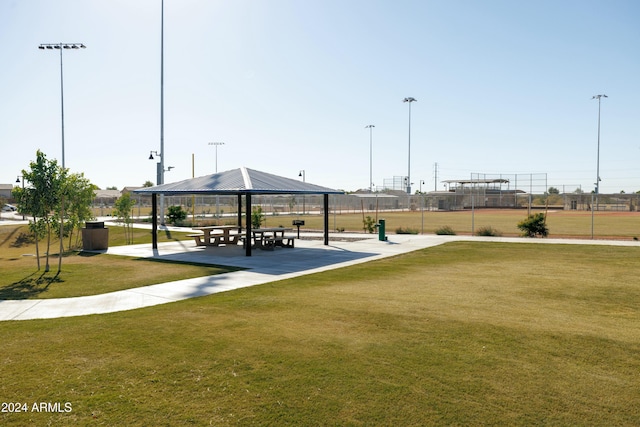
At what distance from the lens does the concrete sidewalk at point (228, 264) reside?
386 inches

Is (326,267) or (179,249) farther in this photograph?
(179,249)

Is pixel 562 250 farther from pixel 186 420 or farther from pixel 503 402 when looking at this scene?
pixel 186 420

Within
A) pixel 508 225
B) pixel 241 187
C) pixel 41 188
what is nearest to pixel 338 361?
pixel 41 188

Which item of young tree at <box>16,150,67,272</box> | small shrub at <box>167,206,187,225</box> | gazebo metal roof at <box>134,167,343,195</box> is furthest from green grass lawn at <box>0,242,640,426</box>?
small shrub at <box>167,206,187,225</box>

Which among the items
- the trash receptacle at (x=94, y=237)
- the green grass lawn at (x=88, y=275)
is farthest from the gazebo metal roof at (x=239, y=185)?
the green grass lawn at (x=88, y=275)

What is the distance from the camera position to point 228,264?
634 inches

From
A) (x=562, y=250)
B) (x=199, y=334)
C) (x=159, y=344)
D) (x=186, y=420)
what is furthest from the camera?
(x=562, y=250)

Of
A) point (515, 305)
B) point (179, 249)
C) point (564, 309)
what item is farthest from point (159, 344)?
point (179, 249)

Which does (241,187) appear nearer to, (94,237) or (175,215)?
(94,237)

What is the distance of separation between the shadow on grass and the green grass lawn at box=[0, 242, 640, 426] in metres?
2.86

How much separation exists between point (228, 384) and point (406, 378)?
2.05 metres

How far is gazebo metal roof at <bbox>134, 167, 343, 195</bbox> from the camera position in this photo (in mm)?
19011

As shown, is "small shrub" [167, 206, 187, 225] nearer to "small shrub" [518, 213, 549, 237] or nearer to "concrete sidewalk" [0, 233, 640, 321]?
"concrete sidewalk" [0, 233, 640, 321]

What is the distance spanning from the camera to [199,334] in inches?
302
